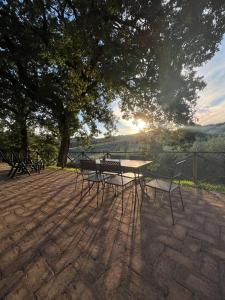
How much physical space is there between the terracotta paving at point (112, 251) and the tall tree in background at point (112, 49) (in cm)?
409

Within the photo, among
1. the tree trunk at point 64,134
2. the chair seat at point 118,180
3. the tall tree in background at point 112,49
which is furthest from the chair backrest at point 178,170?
the tree trunk at point 64,134

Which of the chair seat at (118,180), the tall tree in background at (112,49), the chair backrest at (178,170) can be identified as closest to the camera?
the chair backrest at (178,170)

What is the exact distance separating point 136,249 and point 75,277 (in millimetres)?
799

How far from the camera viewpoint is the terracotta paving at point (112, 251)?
167 centimetres

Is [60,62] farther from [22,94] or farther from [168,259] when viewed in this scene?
[168,259]

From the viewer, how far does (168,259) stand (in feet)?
6.70

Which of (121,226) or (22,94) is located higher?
(22,94)

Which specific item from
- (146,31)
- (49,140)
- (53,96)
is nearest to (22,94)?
(53,96)

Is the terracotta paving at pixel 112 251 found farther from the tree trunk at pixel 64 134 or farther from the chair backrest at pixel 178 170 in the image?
the tree trunk at pixel 64 134

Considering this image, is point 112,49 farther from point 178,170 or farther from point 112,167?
point 178,170

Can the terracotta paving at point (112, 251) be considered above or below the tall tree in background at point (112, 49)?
below

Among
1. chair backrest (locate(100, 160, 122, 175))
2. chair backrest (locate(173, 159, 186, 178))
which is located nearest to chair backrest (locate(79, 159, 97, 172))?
chair backrest (locate(100, 160, 122, 175))

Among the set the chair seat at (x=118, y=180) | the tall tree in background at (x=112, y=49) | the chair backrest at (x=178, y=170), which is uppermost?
the tall tree in background at (x=112, y=49)

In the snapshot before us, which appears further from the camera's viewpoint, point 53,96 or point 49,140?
point 49,140
